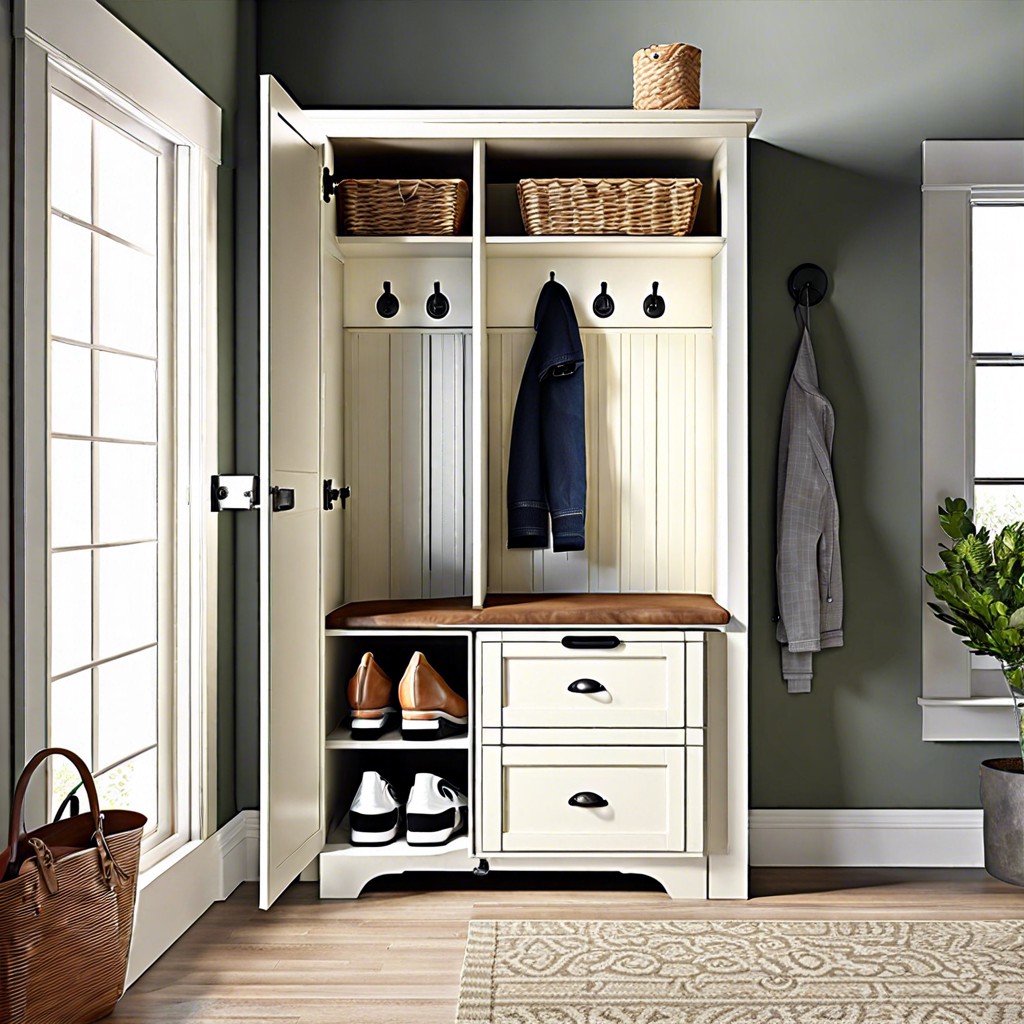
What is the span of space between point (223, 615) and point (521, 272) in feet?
4.36

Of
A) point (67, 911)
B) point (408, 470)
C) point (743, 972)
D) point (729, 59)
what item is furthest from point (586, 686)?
point (729, 59)

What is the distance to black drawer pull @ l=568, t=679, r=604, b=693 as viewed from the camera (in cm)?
297

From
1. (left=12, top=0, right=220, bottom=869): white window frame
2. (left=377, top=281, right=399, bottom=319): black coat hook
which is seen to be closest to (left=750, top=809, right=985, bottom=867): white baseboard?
(left=12, top=0, right=220, bottom=869): white window frame

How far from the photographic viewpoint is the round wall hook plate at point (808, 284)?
10.9ft

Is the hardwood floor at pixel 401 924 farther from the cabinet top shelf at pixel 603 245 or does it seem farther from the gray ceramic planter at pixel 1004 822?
the cabinet top shelf at pixel 603 245

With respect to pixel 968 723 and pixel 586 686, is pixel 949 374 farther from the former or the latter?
pixel 586 686

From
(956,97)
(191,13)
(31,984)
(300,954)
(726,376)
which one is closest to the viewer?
(31,984)

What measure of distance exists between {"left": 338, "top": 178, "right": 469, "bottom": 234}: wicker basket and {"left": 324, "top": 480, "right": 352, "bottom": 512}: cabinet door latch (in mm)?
724

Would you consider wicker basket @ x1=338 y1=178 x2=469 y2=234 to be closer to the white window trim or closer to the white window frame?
the white window frame

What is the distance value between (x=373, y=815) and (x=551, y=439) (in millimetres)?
1172

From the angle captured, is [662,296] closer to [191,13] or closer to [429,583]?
[429,583]

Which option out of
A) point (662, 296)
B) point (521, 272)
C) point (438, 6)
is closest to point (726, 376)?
point (662, 296)

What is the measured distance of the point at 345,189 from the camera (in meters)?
3.17

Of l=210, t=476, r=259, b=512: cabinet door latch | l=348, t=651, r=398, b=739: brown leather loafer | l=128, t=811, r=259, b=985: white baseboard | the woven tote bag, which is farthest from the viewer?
l=348, t=651, r=398, b=739: brown leather loafer
